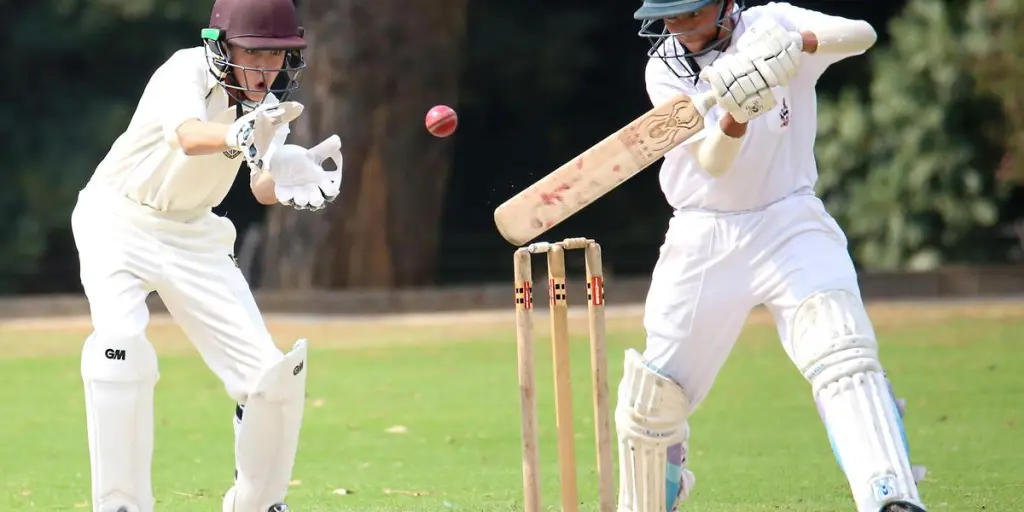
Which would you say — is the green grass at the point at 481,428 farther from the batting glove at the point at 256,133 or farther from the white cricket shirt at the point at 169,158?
the batting glove at the point at 256,133

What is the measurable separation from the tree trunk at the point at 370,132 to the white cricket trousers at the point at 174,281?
664 cm

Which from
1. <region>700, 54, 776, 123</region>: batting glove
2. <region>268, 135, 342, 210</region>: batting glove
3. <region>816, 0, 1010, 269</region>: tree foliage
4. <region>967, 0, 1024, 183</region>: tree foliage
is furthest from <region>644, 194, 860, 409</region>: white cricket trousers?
<region>816, 0, 1010, 269</region>: tree foliage

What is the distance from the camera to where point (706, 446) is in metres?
5.79

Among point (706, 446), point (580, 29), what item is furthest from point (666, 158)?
point (580, 29)

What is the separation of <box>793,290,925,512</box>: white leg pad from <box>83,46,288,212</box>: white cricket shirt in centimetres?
136

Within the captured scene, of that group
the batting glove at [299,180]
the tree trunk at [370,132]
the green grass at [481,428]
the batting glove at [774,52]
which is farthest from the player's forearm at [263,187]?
the tree trunk at [370,132]

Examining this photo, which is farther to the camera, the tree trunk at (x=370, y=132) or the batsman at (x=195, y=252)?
the tree trunk at (x=370, y=132)

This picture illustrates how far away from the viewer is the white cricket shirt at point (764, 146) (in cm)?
380

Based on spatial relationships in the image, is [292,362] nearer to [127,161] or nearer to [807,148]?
[127,161]

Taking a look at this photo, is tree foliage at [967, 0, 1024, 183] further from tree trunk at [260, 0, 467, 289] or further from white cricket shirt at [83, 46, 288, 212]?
white cricket shirt at [83, 46, 288, 212]

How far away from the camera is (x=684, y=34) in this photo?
381 centimetres

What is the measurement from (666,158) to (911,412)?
2743mm

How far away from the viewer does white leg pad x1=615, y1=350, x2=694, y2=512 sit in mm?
3842

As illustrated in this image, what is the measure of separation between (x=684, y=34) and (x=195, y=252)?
1.25 m
